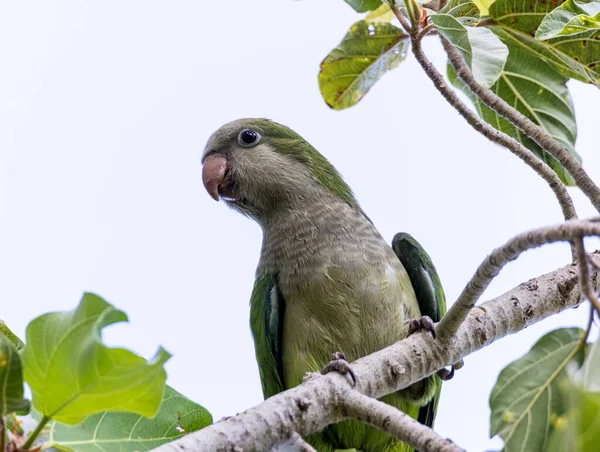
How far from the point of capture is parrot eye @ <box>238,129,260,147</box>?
13.2 ft

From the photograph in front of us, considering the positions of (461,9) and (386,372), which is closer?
(386,372)

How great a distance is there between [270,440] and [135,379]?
0.38 meters

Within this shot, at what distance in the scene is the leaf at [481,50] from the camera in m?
2.27

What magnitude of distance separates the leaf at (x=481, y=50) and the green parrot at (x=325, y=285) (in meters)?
0.98

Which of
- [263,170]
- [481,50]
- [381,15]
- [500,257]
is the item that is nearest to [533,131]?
[481,50]

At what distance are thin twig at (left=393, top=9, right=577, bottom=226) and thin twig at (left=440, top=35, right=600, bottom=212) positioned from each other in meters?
0.07

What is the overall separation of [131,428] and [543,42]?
230 cm

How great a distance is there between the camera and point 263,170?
12.5 feet

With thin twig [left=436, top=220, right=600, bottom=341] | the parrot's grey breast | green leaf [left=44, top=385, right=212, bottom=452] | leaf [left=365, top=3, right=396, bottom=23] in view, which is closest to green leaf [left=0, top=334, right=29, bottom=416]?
green leaf [left=44, top=385, right=212, bottom=452]

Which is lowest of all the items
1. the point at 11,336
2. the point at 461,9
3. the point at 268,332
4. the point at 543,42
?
the point at 268,332

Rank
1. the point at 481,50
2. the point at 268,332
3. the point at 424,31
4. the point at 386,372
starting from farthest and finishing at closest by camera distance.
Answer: the point at 268,332 → the point at 424,31 → the point at 481,50 → the point at 386,372

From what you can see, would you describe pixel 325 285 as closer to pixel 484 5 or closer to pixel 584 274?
pixel 484 5

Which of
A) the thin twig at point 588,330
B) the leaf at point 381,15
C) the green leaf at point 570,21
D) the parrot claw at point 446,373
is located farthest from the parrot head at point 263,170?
the thin twig at point 588,330

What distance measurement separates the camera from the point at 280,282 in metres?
3.29
